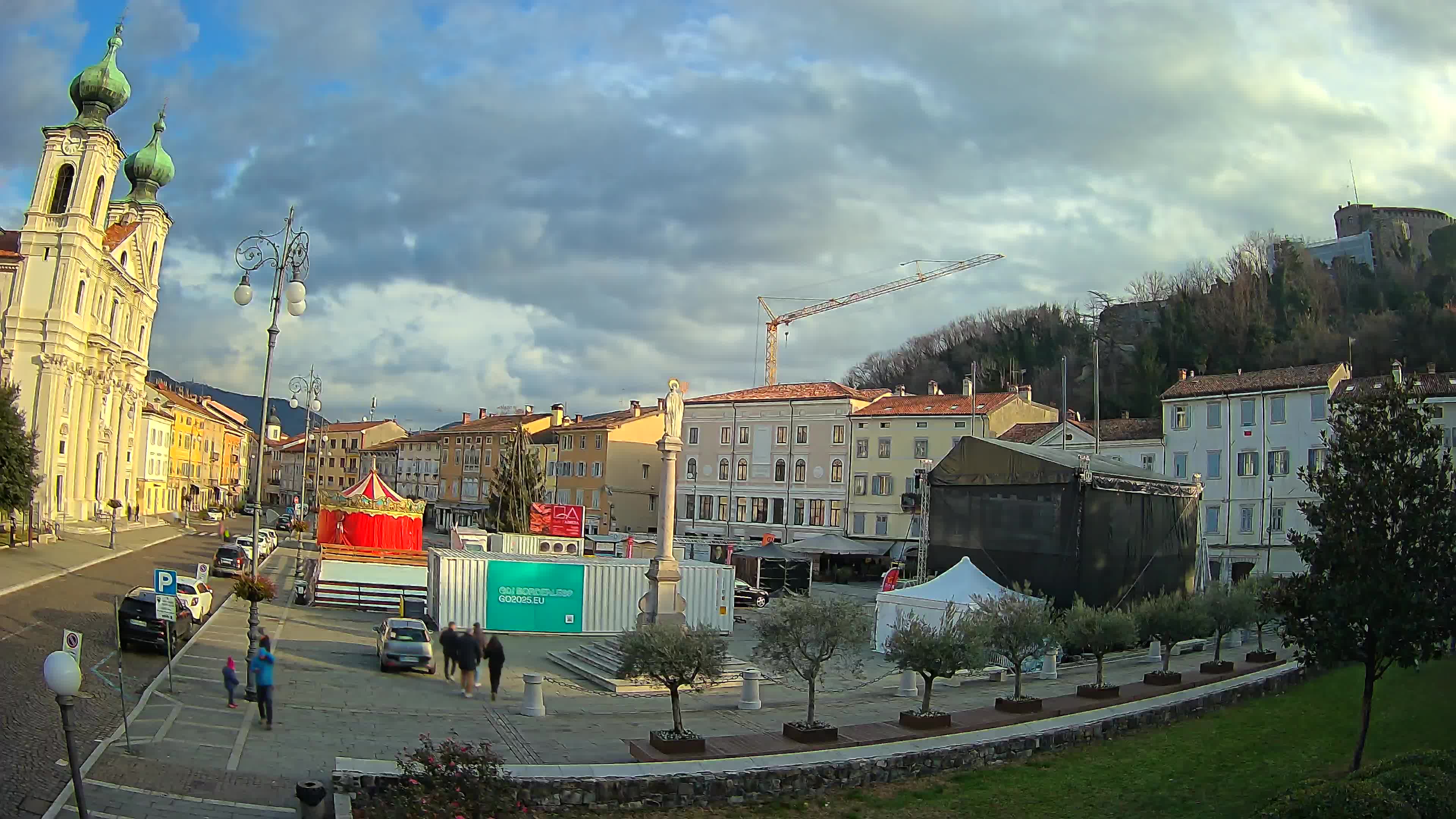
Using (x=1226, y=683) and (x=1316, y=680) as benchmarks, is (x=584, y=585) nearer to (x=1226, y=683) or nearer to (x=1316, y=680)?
(x=1226, y=683)

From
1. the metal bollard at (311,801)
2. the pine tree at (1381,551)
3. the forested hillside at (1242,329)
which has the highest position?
the forested hillside at (1242,329)

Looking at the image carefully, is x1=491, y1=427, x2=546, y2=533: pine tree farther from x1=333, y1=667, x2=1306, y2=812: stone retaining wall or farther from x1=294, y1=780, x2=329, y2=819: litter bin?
x1=294, y1=780, x2=329, y2=819: litter bin

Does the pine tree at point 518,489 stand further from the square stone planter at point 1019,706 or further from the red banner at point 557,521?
the square stone planter at point 1019,706

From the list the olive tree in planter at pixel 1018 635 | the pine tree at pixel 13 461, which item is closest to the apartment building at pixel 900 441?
the olive tree in planter at pixel 1018 635

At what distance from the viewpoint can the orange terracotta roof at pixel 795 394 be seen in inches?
2539

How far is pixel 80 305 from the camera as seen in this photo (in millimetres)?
60719

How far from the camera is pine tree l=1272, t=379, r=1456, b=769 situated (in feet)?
44.5

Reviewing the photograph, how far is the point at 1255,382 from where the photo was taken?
160 ft

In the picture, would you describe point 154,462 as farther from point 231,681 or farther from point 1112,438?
point 231,681

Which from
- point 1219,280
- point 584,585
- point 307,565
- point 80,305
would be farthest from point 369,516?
point 1219,280

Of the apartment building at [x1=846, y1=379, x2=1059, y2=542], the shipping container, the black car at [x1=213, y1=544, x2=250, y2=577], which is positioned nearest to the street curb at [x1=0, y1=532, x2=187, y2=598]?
the black car at [x1=213, y1=544, x2=250, y2=577]

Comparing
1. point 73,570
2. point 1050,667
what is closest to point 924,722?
point 1050,667

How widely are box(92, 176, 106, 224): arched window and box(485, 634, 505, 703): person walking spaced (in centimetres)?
5607

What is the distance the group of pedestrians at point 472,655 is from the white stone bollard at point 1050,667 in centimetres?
1310
